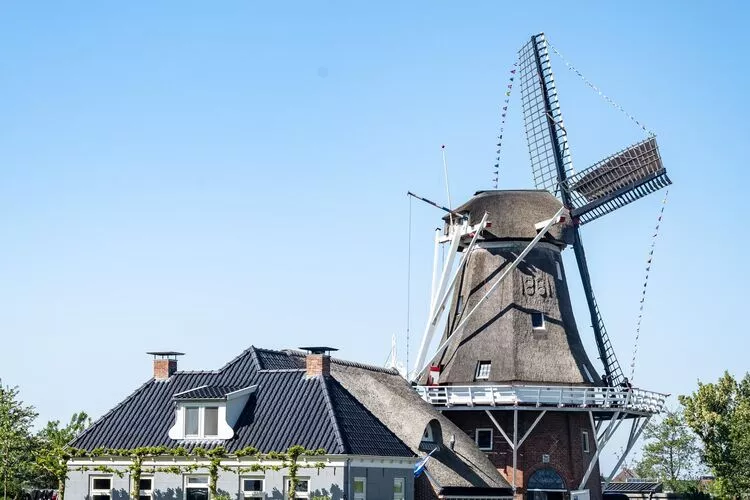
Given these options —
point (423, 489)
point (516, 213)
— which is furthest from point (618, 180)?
point (423, 489)

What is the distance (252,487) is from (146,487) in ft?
11.5

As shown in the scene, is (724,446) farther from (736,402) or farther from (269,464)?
(269,464)

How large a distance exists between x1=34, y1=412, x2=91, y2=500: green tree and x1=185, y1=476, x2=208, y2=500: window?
3.87m

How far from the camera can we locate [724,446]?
54094 millimetres

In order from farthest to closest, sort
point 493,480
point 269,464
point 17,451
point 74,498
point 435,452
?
point 17,451 → point 493,480 → point 435,452 → point 74,498 → point 269,464

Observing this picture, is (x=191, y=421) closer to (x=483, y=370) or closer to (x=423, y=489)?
(x=423, y=489)

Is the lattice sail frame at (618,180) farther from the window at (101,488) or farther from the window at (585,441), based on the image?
the window at (101,488)

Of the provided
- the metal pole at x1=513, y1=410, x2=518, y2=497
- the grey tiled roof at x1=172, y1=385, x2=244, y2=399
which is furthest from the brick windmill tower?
the grey tiled roof at x1=172, y1=385, x2=244, y2=399

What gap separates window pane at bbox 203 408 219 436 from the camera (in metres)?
33.3

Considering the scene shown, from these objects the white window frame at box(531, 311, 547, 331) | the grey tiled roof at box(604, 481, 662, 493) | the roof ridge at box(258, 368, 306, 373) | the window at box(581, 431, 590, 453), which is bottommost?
the grey tiled roof at box(604, 481, 662, 493)

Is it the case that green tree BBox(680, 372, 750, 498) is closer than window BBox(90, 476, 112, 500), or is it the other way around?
window BBox(90, 476, 112, 500)

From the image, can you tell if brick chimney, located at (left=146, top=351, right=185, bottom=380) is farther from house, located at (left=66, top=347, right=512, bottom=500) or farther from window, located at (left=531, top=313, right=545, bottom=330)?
window, located at (left=531, top=313, right=545, bottom=330)

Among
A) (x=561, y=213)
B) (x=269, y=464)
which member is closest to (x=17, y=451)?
(x=269, y=464)

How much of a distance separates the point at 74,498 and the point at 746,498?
108 ft
